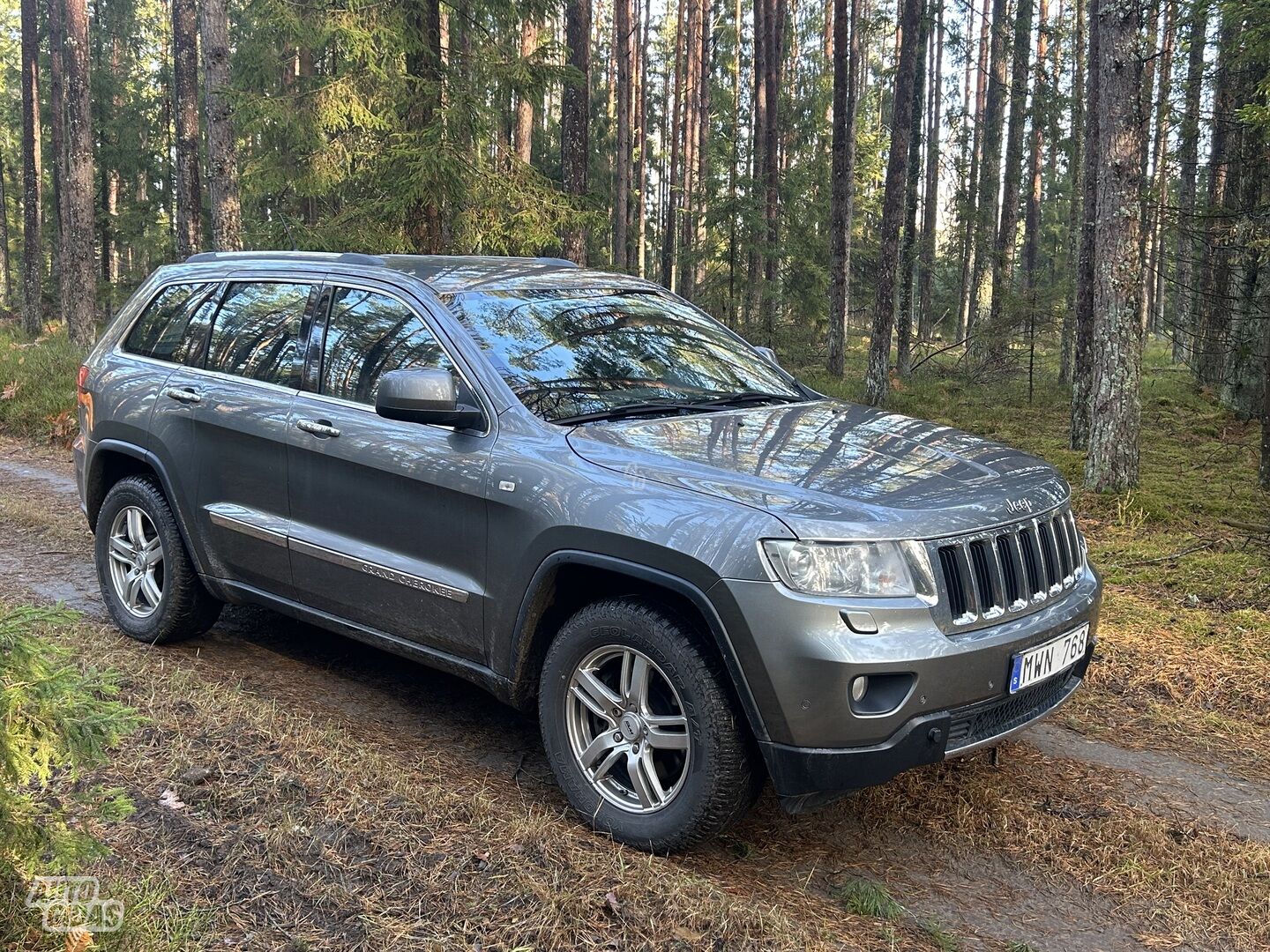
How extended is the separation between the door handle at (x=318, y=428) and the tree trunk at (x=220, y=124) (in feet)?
30.1

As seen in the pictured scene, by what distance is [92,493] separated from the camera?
228 inches

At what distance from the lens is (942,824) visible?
383 cm

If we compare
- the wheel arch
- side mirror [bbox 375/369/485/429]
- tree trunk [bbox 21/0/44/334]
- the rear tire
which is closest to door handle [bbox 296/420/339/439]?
side mirror [bbox 375/369/485/429]

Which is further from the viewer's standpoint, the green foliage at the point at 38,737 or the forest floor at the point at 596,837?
the forest floor at the point at 596,837

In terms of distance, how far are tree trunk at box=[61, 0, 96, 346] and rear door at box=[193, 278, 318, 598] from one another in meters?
15.8

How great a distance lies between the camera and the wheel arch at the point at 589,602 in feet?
10.6

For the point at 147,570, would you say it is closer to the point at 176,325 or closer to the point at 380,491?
the point at 176,325

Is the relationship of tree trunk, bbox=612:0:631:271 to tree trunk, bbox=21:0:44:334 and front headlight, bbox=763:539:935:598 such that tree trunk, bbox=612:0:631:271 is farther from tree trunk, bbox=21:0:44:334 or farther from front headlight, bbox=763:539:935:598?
front headlight, bbox=763:539:935:598

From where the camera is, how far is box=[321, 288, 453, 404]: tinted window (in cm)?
439

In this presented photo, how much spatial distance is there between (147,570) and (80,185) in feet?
58.9

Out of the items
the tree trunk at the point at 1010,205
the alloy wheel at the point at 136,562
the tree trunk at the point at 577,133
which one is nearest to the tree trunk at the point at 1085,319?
the tree trunk at the point at 1010,205

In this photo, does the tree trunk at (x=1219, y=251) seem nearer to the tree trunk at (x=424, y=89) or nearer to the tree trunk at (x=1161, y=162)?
the tree trunk at (x=1161, y=162)

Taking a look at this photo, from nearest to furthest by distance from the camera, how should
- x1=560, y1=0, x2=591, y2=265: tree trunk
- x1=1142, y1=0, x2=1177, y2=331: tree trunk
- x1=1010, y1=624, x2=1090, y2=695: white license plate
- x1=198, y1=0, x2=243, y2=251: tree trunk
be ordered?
x1=1010, y1=624, x2=1090, y2=695: white license plate
x1=1142, y1=0, x2=1177, y2=331: tree trunk
x1=198, y1=0, x2=243, y2=251: tree trunk
x1=560, y1=0, x2=591, y2=265: tree trunk

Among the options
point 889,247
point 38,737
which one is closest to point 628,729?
point 38,737
